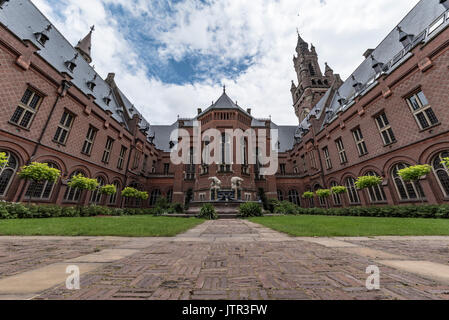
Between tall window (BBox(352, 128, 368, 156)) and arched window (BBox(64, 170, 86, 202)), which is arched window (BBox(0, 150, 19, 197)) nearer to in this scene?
arched window (BBox(64, 170, 86, 202))

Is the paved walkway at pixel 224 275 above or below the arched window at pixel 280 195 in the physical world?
below

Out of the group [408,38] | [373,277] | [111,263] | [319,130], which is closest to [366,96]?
[408,38]

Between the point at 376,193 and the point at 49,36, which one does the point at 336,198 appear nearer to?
the point at 376,193

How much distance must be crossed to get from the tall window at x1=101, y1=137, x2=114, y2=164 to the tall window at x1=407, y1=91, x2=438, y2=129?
27.5 m

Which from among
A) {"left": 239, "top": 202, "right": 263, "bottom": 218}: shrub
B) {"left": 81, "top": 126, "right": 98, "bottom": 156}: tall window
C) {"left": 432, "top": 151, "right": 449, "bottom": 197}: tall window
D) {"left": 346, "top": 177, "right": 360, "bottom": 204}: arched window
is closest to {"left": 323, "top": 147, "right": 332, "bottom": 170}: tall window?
{"left": 346, "top": 177, "right": 360, "bottom": 204}: arched window

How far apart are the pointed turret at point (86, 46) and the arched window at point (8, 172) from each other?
25.6 meters

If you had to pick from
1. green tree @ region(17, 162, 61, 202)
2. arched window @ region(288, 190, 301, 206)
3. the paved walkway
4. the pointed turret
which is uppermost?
the pointed turret

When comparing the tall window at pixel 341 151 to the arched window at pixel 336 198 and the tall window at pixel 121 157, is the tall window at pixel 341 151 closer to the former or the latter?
the arched window at pixel 336 198

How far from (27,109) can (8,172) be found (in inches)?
172

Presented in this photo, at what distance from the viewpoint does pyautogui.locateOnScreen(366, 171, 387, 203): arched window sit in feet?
49.6

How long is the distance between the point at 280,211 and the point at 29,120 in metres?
21.6

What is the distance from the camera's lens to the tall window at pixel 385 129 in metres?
14.8

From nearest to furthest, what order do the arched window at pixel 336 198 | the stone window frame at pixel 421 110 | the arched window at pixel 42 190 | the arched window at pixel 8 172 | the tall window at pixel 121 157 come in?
the arched window at pixel 8 172
the stone window frame at pixel 421 110
the arched window at pixel 42 190
the arched window at pixel 336 198
the tall window at pixel 121 157

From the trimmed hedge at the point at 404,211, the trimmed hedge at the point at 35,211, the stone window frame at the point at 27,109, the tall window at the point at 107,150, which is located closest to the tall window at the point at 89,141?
the tall window at the point at 107,150
